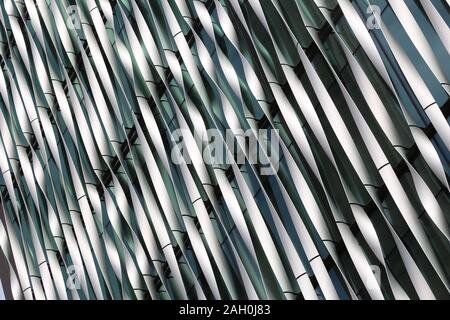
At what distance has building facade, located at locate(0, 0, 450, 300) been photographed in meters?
19.3

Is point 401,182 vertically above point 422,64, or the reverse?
point 422,64

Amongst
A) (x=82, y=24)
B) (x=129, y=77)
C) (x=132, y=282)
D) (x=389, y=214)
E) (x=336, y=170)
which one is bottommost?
(x=389, y=214)

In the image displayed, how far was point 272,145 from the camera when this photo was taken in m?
22.6

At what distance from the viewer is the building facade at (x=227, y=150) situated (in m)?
19.3

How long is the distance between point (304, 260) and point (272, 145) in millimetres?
3023

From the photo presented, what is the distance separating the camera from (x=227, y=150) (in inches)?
937

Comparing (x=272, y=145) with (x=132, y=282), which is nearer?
(x=272, y=145)

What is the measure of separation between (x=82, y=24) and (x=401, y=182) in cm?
1509
